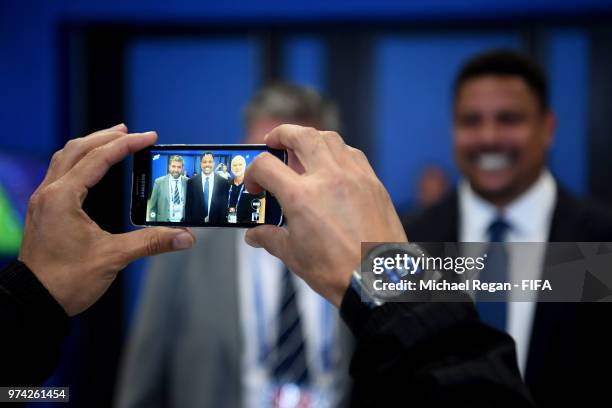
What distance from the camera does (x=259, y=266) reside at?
1.42 m

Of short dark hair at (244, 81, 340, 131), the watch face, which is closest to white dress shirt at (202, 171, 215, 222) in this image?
the watch face

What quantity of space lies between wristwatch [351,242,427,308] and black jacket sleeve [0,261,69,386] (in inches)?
13.5

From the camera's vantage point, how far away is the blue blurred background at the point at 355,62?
3111 mm

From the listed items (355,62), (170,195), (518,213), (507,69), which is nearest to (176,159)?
(170,195)

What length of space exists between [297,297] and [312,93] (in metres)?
0.49

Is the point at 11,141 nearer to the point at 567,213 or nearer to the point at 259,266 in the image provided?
the point at 259,266

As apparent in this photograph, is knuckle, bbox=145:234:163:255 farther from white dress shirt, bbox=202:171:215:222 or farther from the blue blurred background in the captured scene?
the blue blurred background

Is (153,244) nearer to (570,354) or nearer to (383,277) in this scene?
(383,277)

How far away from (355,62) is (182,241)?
2869 millimetres

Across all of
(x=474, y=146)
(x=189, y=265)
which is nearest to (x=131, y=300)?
(x=189, y=265)

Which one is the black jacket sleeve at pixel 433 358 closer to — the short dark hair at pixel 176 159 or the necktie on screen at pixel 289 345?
the short dark hair at pixel 176 159

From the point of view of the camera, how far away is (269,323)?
53.7 inches

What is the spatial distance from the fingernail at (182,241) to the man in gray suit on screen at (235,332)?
0.69 metres

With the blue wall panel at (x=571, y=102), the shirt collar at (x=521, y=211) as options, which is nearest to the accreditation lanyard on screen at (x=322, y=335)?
the shirt collar at (x=521, y=211)
